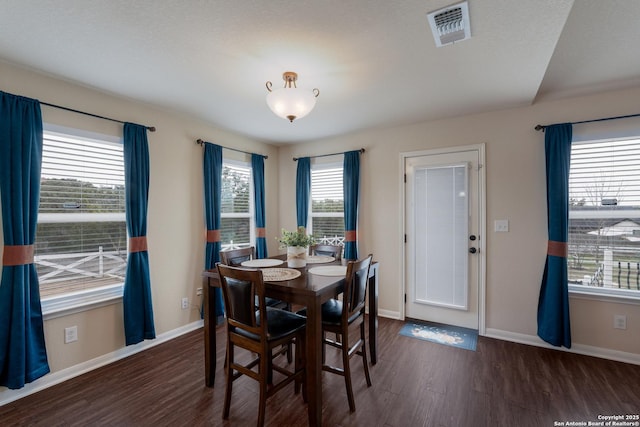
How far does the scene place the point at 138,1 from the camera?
4.83 feet

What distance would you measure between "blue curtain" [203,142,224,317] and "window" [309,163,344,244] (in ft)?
4.65

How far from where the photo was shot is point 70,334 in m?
2.34

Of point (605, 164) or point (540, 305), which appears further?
point (540, 305)

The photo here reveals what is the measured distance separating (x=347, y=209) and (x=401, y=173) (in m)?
0.84

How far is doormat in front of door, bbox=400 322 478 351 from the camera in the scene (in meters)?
2.94

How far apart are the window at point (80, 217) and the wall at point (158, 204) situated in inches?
8.1

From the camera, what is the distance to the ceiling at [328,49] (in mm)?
1548

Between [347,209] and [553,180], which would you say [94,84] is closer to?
[347,209]

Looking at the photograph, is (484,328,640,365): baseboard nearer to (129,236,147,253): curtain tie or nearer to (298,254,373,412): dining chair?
(298,254,373,412): dining chair

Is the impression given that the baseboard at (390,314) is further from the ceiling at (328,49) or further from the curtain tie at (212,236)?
the ceiling at (328,49)

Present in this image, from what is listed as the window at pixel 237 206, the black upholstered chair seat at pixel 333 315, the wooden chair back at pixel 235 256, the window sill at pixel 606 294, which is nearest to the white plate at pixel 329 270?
the black upholstered chair seat at pixel 333 315

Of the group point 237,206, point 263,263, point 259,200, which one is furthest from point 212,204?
point 263,263

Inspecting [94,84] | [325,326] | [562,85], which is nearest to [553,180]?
[562,85]

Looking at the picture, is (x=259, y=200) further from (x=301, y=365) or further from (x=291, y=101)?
(x=301, y=365)
